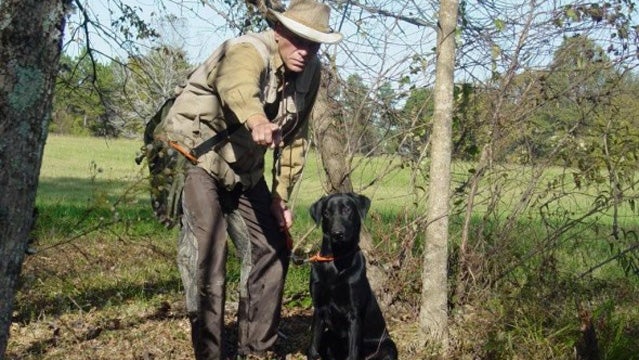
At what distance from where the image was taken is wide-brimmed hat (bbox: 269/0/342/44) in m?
4.74

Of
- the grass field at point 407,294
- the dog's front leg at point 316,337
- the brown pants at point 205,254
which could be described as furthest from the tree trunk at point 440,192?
the brown pants at point 205,254

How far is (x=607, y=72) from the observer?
6.22 meters

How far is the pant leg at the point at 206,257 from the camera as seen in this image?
16.2ft

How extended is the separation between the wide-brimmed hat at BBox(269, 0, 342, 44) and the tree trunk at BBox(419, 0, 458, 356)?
34.2 inches

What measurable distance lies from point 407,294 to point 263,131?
9.30 ft

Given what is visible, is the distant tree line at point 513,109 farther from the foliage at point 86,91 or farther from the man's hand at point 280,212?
the man's hand at point 280,212

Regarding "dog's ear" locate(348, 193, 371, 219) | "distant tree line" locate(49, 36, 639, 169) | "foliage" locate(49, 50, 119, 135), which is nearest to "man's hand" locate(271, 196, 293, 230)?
"dog's ear" locate(348, 193, 371, 219)

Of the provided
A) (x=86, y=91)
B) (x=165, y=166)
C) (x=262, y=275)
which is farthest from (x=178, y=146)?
(x=86, y=91)

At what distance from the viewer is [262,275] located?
5.54 m

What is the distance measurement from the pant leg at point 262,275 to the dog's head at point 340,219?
0.31 meters

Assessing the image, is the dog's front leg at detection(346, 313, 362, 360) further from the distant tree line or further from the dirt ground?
the distant tree line

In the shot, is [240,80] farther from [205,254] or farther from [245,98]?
[205,254]

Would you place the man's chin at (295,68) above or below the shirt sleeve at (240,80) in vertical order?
above

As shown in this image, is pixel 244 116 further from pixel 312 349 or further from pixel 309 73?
pixel 312 349
